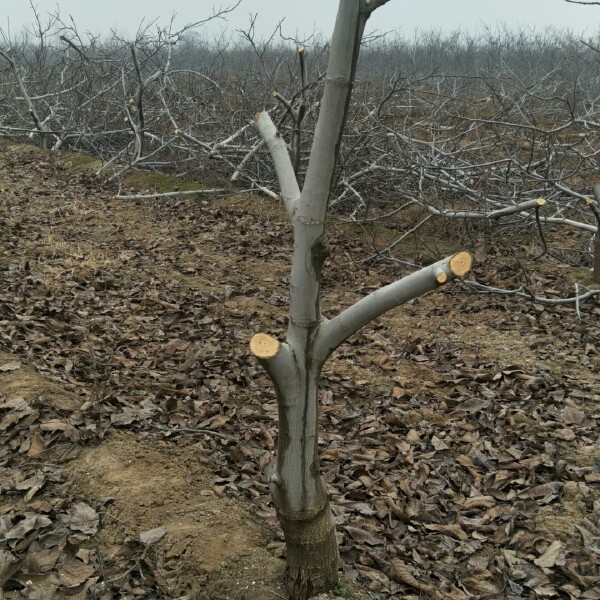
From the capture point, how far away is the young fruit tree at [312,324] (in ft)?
4.73

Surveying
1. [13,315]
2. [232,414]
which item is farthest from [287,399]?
[13,315]

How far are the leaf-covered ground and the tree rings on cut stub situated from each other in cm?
97

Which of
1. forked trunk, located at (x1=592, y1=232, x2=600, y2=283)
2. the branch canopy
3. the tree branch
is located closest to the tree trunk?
the tree branch

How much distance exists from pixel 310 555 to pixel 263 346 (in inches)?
31.9

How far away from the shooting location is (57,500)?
2.35 meters

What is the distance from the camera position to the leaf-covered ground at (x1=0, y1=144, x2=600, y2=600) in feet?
7.26

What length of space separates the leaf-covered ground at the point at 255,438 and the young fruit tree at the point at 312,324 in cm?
27

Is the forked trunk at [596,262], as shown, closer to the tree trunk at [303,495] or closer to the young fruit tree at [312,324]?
the young fruit tree at [312,324]

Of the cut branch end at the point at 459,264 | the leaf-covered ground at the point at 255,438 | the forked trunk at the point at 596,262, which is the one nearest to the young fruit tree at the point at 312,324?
the cut branch end at the point at 459,264

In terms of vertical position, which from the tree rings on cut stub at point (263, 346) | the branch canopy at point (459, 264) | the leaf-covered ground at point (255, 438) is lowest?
the leaf-covered ground at point (255, 438)

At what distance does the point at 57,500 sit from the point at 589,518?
230 centimetres

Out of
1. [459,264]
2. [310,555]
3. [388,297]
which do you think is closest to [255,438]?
[310,555]

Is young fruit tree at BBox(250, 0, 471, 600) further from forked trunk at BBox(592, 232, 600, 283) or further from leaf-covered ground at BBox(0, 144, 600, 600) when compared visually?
forked trunk at BBox(592, 232, 600, 283)

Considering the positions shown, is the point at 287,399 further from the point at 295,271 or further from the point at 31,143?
the point at 31,143
